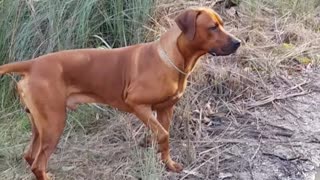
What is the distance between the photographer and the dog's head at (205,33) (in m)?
4.28

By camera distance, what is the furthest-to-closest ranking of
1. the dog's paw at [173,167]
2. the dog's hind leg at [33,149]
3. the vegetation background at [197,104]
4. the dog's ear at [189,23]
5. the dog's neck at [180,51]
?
the vegetation background at [197,104], the dog's paw at [173,167], the dog's hind leg at [33,149], the dog's neck at [180,51], the dog's ear at [189,23]

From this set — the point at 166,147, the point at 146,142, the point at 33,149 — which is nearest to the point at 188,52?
the point at 166,147

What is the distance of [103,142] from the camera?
16.9 ft

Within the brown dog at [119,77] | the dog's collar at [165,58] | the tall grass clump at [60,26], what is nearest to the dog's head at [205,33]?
the brown dog at [119,77]

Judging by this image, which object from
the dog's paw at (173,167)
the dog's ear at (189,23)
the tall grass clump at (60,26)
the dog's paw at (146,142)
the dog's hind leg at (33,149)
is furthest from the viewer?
the tall grass clump at (60,26)

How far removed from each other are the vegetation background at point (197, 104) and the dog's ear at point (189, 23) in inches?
31.1

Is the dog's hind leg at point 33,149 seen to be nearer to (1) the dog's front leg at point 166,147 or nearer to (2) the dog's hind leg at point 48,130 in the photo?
(2) the dog's hind leg at point 48,130

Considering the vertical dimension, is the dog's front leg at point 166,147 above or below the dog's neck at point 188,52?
below

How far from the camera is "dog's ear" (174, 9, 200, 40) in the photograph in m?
4.26

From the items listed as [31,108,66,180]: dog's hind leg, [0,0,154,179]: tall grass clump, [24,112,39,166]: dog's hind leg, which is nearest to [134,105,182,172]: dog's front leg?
[31,108,66,180]: dog's hind leg

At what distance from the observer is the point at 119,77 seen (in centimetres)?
452

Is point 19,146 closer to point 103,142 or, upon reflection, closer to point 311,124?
point 103,142

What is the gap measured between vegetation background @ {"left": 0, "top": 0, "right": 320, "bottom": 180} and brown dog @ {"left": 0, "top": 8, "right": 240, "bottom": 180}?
1.15ft

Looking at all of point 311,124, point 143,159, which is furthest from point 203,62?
point 143,159
